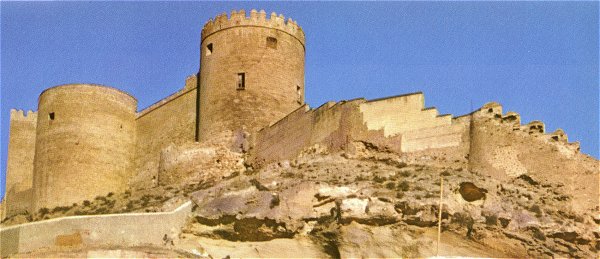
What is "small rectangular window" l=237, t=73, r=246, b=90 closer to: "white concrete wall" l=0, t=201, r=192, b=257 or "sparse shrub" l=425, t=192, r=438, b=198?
"white concrete wall" l=0, t=201, r=192, b=257

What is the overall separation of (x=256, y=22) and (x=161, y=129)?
575cm

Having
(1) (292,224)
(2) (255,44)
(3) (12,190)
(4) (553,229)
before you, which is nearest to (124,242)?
(1) (292,224)

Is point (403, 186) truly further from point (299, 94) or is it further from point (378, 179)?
point (299, 94)

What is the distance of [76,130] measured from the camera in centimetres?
4231

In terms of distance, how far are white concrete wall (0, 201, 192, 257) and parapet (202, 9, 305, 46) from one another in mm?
12303

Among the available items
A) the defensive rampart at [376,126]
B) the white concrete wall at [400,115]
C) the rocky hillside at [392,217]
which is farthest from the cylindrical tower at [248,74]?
the rocky hillside at [392,217]

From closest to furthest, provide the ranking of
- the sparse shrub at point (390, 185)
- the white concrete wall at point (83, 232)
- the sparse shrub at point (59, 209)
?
the white concrete wall at point (83, 232)
the sparse shrub at point (390, 185)
the sparse shrub at point (59, 209)

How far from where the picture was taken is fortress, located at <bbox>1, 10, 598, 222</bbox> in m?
30.9

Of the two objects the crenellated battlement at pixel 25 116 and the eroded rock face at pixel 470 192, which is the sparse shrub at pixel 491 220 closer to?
the eroded rock face at pixel 470 192

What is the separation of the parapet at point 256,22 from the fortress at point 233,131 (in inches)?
1.3

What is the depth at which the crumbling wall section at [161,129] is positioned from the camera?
135 ft

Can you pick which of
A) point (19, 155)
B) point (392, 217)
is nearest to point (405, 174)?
point (392, 217)

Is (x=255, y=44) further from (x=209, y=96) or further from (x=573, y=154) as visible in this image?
(x=573, y=154)

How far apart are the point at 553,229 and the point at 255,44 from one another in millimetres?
14011
